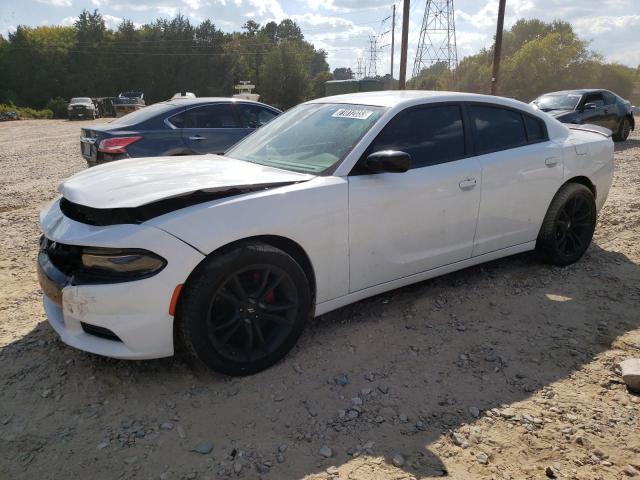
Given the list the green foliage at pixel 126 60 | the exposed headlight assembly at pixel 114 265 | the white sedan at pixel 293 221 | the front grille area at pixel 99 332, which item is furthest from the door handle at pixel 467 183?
the green foliage at pixel 126 60

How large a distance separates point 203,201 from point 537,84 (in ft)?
166

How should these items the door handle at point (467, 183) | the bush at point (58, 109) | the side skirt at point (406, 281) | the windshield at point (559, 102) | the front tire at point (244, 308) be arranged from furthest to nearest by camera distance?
the bush at point (58, 109)
the windshield at point (559, 102)
the door handle at point (467, 183)
the side skirt at point (406, 281)
the front tire at point (244, 308)

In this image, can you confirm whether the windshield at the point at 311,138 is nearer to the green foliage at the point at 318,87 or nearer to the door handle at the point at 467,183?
the door handle at the point at 467,183

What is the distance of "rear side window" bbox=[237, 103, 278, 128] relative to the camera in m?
7.82

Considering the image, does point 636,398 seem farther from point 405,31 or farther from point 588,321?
point 405,31

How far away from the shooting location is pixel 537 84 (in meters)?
46.6

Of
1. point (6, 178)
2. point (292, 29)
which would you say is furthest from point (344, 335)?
point (292, 29)

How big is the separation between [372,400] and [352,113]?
2003 millimetres

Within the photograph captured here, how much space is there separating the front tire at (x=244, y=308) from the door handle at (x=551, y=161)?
2.50 m

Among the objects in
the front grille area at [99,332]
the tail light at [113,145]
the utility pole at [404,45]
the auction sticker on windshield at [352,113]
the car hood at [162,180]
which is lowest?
the front grille area at [99,332]

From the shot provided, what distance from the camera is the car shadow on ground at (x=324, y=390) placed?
2.34 meters

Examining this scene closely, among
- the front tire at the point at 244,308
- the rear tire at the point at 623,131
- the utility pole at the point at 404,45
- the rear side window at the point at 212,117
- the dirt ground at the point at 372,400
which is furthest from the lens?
the utility pole at the point at 404,45

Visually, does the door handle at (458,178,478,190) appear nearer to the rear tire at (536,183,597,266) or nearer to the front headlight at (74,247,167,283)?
the rear tire at (536,183,597,266)

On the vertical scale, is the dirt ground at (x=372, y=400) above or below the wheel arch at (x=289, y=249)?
below
